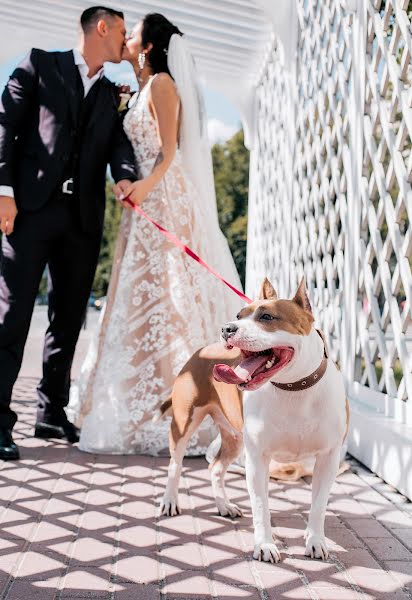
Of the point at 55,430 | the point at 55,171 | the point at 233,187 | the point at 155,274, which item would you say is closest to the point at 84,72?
the point at 55,171

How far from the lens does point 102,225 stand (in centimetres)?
385

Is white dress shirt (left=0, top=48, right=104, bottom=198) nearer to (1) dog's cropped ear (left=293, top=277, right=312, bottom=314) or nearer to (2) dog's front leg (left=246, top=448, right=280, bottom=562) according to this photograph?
(1) dog's cropped ear (left=293, top=277, right=312, bottom=314)

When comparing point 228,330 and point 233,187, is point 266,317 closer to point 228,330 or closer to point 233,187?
point 228,330

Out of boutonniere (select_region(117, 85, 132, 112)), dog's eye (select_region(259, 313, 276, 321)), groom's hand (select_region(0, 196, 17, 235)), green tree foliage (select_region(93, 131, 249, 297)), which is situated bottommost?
dog's eye (select_region(259, 313, 276, 321))

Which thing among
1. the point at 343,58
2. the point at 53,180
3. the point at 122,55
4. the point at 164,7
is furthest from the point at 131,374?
the point at 164,7

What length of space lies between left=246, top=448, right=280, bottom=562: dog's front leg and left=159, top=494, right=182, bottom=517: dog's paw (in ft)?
1.69

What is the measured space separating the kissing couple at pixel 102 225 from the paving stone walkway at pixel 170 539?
476 mm

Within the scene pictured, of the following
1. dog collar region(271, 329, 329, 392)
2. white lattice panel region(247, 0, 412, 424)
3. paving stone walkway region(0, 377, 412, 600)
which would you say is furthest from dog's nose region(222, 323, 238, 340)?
white lattice panel region(247, 0, 412, 424)

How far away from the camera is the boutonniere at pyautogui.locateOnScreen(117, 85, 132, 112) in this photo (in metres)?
3.90

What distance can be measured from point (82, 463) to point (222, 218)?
28347mm

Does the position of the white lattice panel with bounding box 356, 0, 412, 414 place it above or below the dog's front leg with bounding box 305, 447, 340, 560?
above

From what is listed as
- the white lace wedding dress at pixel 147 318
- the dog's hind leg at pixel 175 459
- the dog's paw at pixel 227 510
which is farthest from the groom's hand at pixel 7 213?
the dog's paw at pixel 227 510

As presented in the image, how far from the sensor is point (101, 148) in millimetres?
3719

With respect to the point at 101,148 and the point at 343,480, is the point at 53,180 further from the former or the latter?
the point at 343,480
